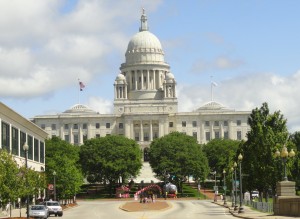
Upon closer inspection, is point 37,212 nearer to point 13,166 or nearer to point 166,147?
point 13,166

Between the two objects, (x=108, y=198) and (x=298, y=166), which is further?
(x=108, y=198)

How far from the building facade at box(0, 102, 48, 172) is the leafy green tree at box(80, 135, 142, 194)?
3828cm

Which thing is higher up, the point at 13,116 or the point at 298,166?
the point at 13,116

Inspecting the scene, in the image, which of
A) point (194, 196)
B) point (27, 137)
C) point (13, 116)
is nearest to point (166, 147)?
point (194, 196)

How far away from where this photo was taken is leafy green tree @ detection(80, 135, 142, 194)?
157m

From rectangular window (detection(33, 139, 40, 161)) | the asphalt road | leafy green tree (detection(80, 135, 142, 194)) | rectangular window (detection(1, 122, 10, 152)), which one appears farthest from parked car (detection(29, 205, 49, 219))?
leafy green tree (detection(80, 135, 142, 194))

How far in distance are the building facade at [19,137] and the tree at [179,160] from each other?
43.8m

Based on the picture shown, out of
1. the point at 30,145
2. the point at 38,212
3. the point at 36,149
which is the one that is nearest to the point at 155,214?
the point at 38,212

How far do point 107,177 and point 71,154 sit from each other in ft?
26.2

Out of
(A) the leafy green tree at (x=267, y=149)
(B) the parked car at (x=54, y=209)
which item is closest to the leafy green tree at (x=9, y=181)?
(B) the parked car at (x=54, y=209)

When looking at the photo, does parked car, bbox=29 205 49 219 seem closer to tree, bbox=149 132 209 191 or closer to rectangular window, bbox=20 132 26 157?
rectangular window, bbox=20 132 26 157

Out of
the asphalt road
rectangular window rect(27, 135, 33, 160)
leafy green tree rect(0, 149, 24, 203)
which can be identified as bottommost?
the asphalt road

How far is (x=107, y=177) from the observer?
15800 centimetres

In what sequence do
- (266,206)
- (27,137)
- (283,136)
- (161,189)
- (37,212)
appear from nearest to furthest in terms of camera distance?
(37,212) < (266,206) < (283,136) < (27,137) < (161,189)
